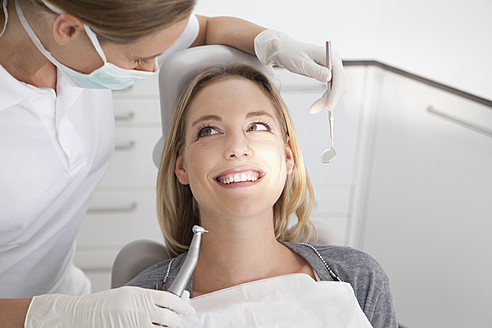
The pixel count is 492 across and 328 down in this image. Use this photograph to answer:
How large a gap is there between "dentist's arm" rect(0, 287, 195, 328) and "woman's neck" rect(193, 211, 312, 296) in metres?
0.27

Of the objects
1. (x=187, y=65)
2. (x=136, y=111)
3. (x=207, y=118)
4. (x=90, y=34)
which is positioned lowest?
(x=136, y=111)

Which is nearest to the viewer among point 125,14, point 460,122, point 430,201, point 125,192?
point 125,14

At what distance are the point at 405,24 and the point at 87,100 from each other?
5.57 ft

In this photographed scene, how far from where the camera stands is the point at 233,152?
1359mm

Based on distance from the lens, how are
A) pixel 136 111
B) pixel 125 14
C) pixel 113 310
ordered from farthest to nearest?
pixel 136 111 → pixel 113 310 → pixel 125 14

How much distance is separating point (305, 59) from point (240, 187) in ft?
1.25

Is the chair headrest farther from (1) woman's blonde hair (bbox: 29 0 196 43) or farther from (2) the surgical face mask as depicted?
(1) woman's blonde hair (bbox: 29 0 196 43)

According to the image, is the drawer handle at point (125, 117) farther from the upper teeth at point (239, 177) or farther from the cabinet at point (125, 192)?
the upper teeth at point (239, 177)

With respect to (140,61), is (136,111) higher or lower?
lower

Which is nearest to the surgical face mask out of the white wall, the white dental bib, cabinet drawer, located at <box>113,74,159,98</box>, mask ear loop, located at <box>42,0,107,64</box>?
mask ear loop, located at <box>42,0,107,64</box>

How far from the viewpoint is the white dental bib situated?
131 centimetres

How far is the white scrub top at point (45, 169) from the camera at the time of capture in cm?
124

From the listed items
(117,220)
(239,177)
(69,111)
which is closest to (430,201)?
(239,177)

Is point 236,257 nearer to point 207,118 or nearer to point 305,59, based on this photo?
point 207,118
